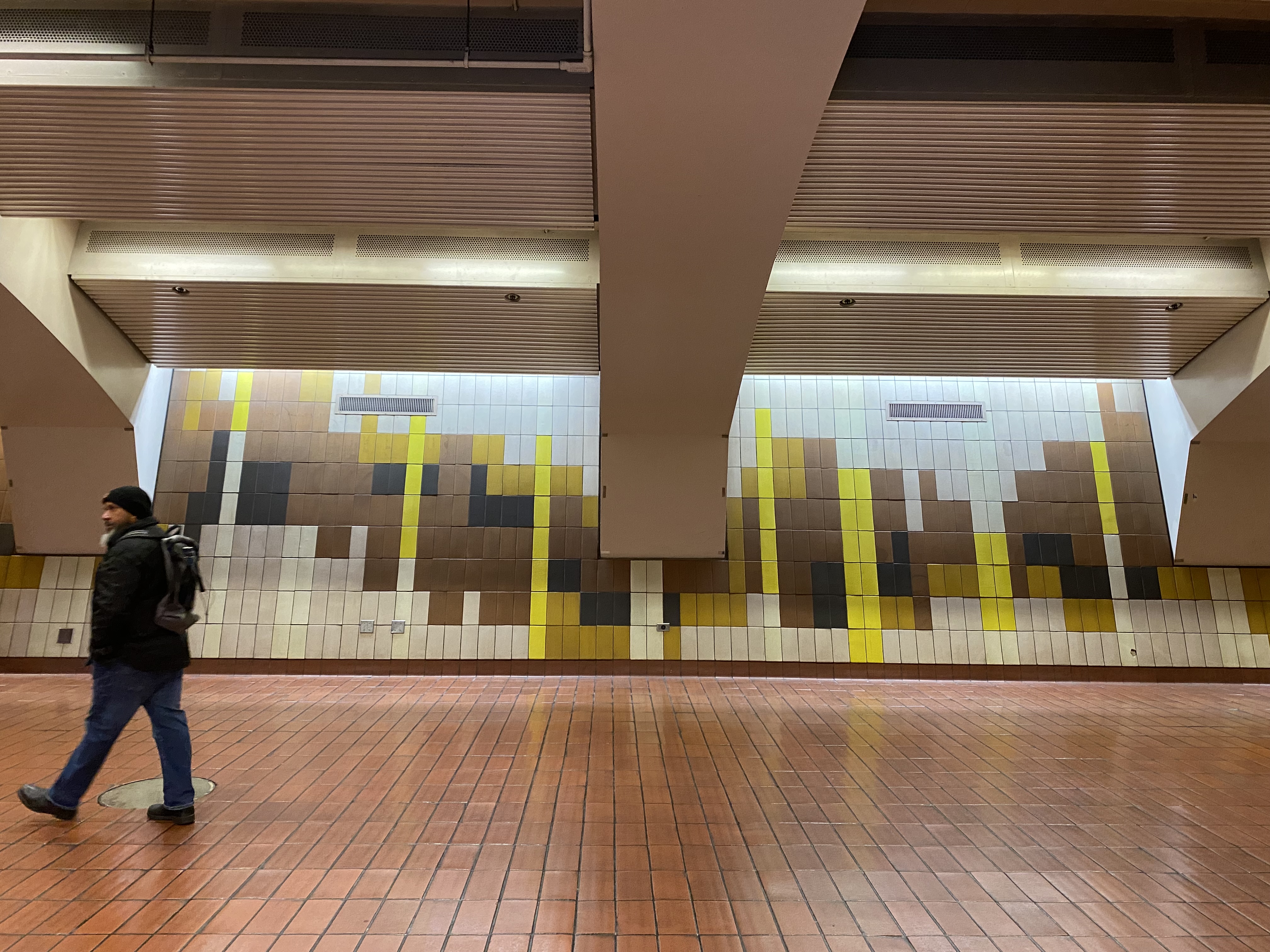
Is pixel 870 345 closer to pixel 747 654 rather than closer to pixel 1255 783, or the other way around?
pixel 747 654

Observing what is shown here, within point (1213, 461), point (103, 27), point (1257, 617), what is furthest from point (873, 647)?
point (103, 27)

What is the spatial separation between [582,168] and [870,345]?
10.3ft

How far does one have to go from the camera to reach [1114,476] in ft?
22.9

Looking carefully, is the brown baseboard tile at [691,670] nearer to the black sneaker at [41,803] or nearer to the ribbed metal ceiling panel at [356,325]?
the ribbed metal ceiling panel at [356,325]

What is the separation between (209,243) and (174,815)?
4.08m

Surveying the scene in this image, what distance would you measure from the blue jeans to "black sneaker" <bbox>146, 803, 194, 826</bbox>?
0.7 inches

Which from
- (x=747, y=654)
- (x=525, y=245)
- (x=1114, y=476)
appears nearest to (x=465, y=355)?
(x=525, y=245)

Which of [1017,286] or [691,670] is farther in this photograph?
[691,670]

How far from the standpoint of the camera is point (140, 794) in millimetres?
3225

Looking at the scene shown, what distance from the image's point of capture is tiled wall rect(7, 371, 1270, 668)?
21.6 feet

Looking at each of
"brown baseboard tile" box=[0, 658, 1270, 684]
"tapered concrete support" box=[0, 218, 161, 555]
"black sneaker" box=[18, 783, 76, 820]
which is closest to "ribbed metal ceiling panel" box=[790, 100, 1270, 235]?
"brown baseboard tile" box=[0, 658, 1270, 684]

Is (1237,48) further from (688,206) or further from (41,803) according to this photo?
(41,803)

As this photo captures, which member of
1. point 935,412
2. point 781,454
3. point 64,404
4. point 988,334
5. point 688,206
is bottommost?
point 781,454

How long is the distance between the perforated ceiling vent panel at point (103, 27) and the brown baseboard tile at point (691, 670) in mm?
4785
